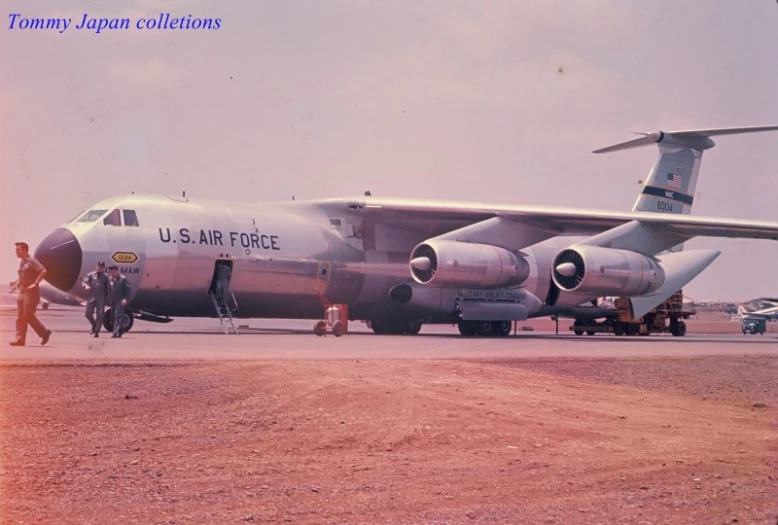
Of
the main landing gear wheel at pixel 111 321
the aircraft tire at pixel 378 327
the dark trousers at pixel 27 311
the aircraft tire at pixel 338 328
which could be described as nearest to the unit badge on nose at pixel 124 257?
the main landing gear wheel at pixel 111 321

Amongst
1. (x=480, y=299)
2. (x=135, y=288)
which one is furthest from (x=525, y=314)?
(x=135, y=288)

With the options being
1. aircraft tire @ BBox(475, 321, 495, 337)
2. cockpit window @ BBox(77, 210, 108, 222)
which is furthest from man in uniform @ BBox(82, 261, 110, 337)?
aircraft tire @ BBox(475, 321, 495, 337)

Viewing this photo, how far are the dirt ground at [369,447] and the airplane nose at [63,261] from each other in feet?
27.4

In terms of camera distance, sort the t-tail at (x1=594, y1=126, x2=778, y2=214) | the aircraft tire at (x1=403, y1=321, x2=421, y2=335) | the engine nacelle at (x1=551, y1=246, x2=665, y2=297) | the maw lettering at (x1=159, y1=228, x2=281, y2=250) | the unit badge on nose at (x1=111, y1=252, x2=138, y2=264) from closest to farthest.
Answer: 1. the unit badge on nose at (x1=111, y1=252, x2=138, y2=264)
2. the maw lettering at (x1=159, y1=228, x2=281, y2=250)
3. the engine nacelle at (x1=551, y1=246, x2=665, y2=297)
4. the aircraft tire at (x1=403, y1=321, x2=421, y2=335)
5. the t-tail at (x1=594, y1=126, x2=778, y2=214)

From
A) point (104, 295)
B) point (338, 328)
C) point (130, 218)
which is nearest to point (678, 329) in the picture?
point (338, 328)

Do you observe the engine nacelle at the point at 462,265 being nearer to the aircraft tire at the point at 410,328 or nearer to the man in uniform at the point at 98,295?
the aircraft tire at the point at 410,328

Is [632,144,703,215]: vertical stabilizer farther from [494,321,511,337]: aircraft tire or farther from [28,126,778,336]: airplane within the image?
[494,321,511,337]: aircraft tire

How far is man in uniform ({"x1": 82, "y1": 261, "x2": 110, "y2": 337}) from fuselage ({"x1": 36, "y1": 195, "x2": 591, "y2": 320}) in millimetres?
1335

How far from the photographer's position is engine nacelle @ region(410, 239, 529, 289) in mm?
23438

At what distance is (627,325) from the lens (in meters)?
31.7

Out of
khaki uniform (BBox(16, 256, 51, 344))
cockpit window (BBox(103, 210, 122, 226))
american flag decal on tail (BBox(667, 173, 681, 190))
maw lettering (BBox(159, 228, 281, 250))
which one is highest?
american flag decal on tail (BBox(667, 173, 681, 190))

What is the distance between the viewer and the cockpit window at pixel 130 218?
2094 centimetres

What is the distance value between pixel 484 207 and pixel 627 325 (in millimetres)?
8528

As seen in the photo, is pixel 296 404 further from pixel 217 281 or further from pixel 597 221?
pixel 597 221
